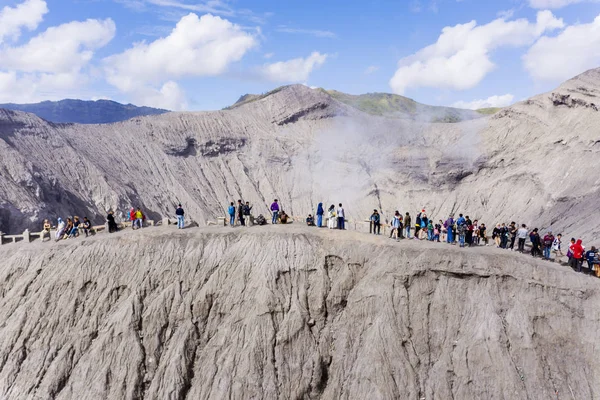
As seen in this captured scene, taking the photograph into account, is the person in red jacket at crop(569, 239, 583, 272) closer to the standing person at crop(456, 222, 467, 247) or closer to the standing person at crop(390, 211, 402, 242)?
the standing person at crop(456, 222, 467, 247)

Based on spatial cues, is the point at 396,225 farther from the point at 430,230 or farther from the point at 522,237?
the point at 522,237

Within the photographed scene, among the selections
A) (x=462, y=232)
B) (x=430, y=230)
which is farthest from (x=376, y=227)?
(x=462, y=232)

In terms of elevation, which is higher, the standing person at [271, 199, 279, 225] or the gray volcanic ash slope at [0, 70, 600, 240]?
the gray volcanic ash slope at [0, 70, 600, 240]

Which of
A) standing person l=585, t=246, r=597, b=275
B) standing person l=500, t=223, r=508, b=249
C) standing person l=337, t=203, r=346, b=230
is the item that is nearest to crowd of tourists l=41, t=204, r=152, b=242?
standing person l=337, t=203, r=346, b=230

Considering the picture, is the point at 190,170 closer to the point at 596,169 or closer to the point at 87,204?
the point at 87,204

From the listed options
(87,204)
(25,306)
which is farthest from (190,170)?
(25,306)

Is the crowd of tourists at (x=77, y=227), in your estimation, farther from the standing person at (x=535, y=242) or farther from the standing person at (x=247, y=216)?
the standing person at (x=535, y=242)

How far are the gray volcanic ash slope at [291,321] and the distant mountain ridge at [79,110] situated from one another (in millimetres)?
66460

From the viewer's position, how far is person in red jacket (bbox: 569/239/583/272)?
22.9m

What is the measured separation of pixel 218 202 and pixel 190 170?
15.1 feet

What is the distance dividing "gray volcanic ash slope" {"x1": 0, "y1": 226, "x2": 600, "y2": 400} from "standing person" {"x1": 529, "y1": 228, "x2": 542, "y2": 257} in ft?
3.69

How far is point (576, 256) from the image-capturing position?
2291 centimetres

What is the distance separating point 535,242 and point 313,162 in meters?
30.7

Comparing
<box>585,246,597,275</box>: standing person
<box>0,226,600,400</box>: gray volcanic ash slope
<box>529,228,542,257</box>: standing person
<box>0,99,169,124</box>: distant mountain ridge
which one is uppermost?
<box>0,99,169,124</box>: distant mountain ridge
